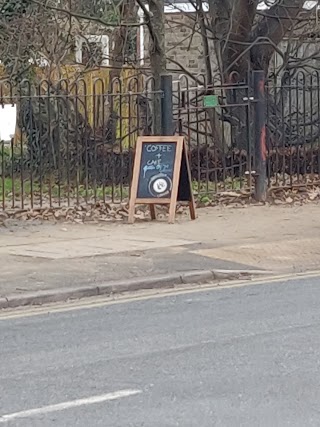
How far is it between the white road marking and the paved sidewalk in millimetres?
3600

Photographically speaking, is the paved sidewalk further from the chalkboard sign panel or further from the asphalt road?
the asphalt road

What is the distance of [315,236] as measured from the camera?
515 inches

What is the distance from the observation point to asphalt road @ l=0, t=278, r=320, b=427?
5.75 metres

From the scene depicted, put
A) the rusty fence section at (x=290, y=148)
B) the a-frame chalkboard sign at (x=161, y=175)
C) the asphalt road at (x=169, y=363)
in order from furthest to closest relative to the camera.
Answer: the rusty fence section at (x=290, y=148), the a-frame chalkboard sign at (x=161, y=175), the asphalt road at (x=169, y=363)

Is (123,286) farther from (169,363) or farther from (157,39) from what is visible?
(157,39)

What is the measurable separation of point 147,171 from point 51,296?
534cm

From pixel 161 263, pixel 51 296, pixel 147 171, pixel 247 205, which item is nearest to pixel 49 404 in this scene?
pixel 51 296

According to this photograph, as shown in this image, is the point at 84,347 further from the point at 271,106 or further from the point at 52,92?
the point at 271,106

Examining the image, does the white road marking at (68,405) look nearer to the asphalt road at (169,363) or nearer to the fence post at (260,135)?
the asphalt road at (169,363)

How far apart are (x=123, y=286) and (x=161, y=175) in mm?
4734

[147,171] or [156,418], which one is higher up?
[147,171]

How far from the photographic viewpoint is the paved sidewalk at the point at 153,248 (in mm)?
10500

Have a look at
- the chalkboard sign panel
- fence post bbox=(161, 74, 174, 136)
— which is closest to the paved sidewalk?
the chalkboard sign panel

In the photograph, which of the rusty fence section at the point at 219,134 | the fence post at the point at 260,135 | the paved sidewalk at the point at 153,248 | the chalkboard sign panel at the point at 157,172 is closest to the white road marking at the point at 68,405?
the paved sidewalk at the point at 153,248
